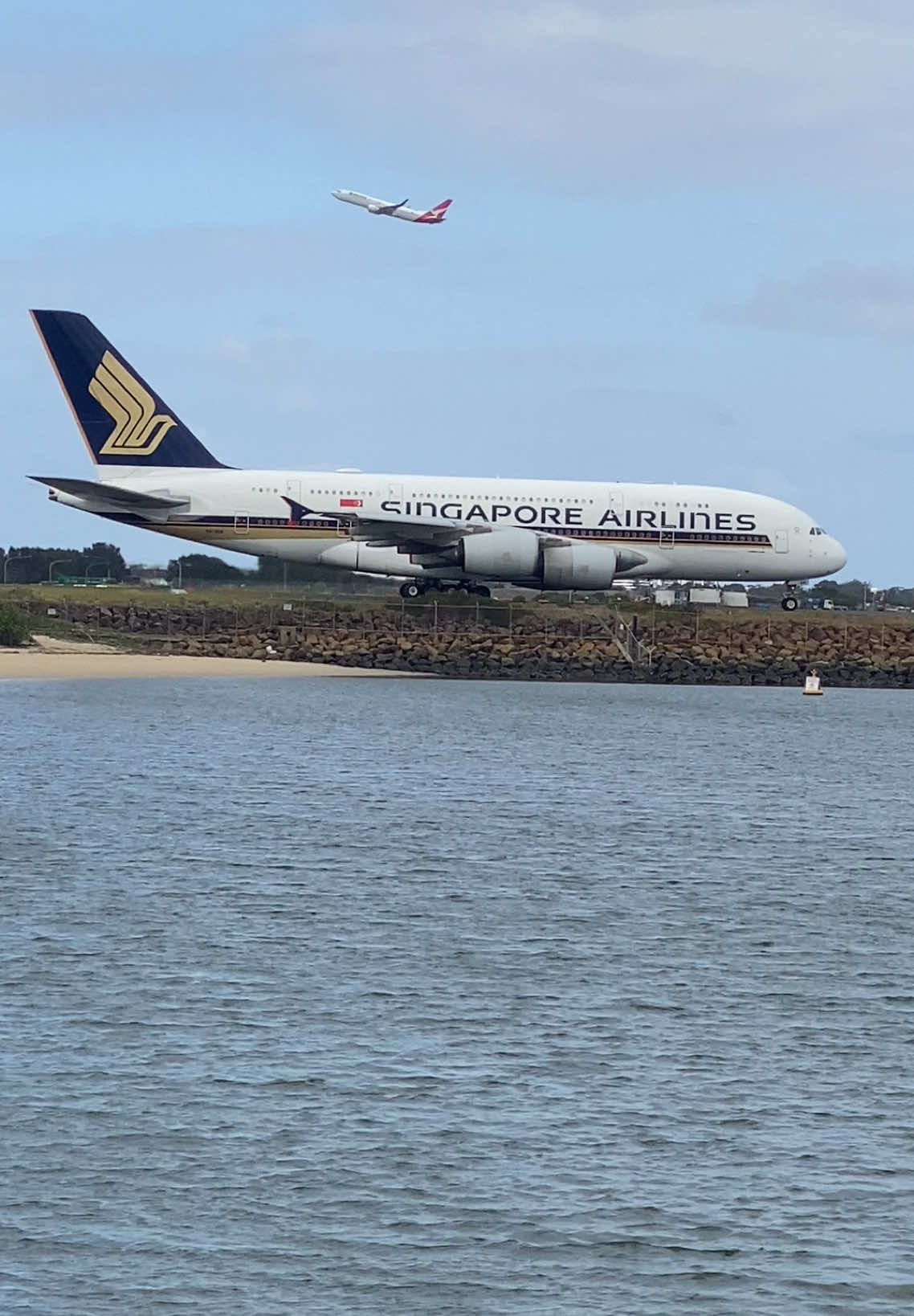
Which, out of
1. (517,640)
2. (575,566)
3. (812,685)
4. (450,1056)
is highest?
(575,566)

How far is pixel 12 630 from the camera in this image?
77.2m

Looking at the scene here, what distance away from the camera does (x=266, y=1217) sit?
14.2 metres

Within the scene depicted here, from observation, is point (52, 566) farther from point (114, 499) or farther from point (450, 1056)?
point (450, 1056)

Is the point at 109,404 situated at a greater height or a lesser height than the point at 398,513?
greater

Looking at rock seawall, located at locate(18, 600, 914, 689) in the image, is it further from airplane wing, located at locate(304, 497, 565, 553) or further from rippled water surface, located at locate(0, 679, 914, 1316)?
rippled water surface, located at locate(0, 679, 914, 1316)

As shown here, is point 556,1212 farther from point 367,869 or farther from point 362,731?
point 362,731

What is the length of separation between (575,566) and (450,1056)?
175ft

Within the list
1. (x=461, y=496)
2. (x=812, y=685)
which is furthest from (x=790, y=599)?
(x=461, y=496)

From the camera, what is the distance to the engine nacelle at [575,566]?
71.5 metres

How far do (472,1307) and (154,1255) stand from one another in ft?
7.42

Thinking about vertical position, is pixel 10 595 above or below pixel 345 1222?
above

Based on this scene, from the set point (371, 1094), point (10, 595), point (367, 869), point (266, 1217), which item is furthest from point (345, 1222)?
point (10, 595)

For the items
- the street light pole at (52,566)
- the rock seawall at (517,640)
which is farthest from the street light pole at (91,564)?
the rock seawall at (517,640)

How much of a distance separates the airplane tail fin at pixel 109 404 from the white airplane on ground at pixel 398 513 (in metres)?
0.06
